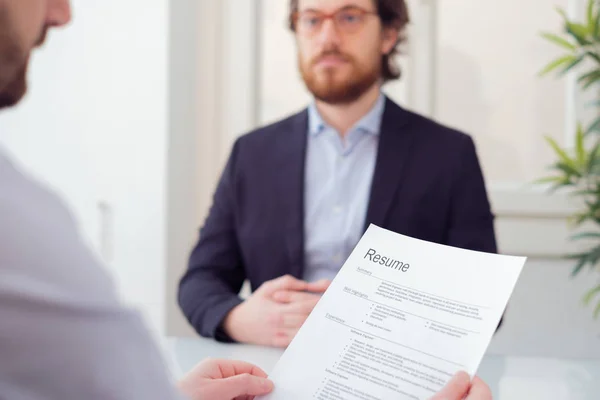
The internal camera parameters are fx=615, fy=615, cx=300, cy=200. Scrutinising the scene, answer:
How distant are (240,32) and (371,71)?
1.07 meters

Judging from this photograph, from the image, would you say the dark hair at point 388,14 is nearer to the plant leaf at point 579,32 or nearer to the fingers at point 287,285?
the plant leaf at point 579,32

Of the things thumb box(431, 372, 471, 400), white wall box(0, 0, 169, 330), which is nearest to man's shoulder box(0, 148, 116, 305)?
thumb box(431, 372, 471, 400)

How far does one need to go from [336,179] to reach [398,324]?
2.95 feet

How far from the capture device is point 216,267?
1.48m

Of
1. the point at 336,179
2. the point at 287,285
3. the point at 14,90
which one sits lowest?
the point at 287,285

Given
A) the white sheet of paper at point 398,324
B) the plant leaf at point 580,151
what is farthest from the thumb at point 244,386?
the plant leaf at point 580,151

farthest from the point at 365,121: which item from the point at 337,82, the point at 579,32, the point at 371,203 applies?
the point at 579,32

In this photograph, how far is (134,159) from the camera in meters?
2.46

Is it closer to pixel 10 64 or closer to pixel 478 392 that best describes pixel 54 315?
pixel 10 64

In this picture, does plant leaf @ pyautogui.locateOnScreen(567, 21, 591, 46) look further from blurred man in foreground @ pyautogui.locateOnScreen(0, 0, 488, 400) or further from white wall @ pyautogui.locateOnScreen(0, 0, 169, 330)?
blurred man in foreground @ pyautogui.locateOnScreen(0, 0, 488, 400)

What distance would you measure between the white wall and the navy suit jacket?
0.95 metres

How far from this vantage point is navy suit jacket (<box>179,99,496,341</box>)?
1447 mm

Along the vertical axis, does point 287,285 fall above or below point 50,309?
below

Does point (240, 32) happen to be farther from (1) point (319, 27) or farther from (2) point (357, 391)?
(2) point (357, 391)
